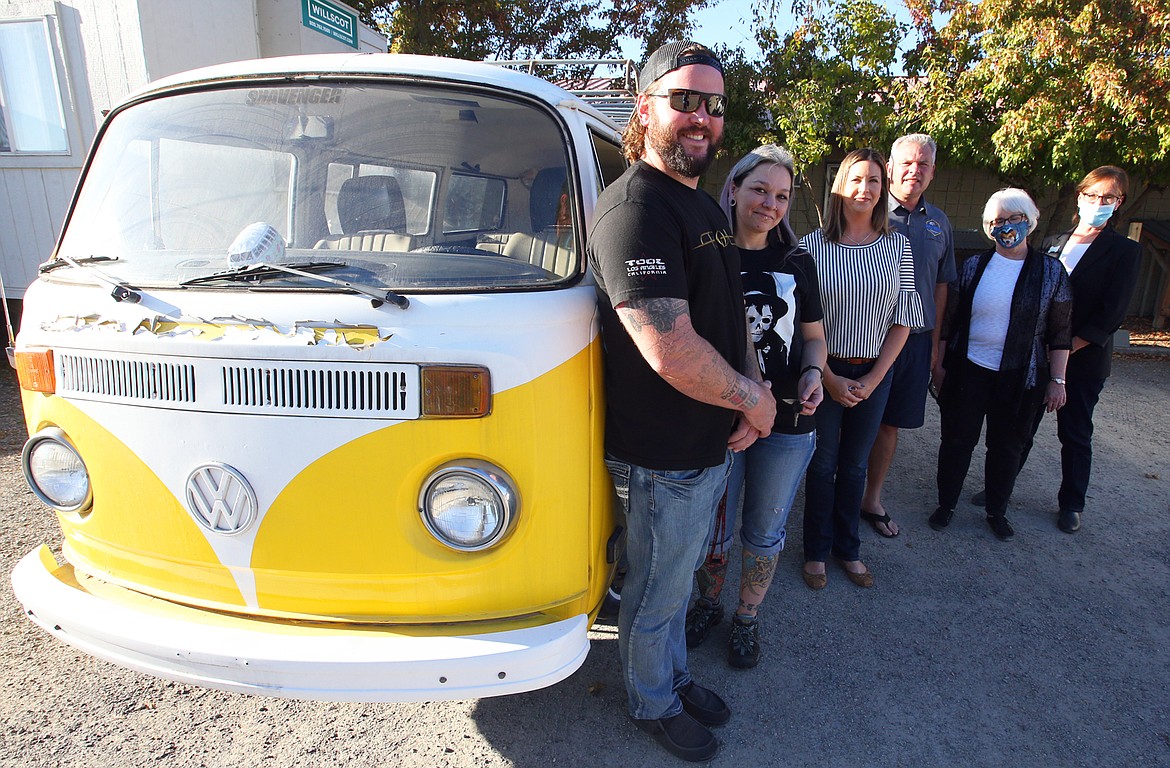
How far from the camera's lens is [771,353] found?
8.47 feet

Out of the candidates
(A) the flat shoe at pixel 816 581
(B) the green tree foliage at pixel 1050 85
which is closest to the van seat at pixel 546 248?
(A) the flat shoe at pixel 816 581

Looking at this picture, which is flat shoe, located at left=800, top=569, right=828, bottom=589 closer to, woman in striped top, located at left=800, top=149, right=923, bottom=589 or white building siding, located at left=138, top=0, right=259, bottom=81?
woman in striped top, located at left=800, top=149, right=923, bottom=589

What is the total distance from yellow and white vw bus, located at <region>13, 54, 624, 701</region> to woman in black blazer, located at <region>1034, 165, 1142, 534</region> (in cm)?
325

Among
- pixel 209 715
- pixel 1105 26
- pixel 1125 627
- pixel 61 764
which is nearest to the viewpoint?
pixel 61 764

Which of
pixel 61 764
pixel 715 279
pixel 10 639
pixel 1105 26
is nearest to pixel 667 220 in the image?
pixel 715 279

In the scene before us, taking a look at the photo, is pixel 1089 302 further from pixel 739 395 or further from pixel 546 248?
pixel 546 248

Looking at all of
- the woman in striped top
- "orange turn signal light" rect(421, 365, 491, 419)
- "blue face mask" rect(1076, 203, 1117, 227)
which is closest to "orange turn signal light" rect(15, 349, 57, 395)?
"orange turn signal light" rect(421, 365, 491, 419)

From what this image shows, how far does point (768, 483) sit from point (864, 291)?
1.05 meters

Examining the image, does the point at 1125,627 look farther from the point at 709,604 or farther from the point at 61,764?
the point at 61,764

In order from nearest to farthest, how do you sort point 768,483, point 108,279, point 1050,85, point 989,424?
point 108,279, point 768,483, point 989,424, point 1050,85

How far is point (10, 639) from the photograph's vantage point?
3047mm

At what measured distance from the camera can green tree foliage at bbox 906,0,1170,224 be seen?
7.52m

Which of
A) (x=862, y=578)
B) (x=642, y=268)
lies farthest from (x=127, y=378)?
(x=862, y=578)

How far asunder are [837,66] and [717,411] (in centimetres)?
898
